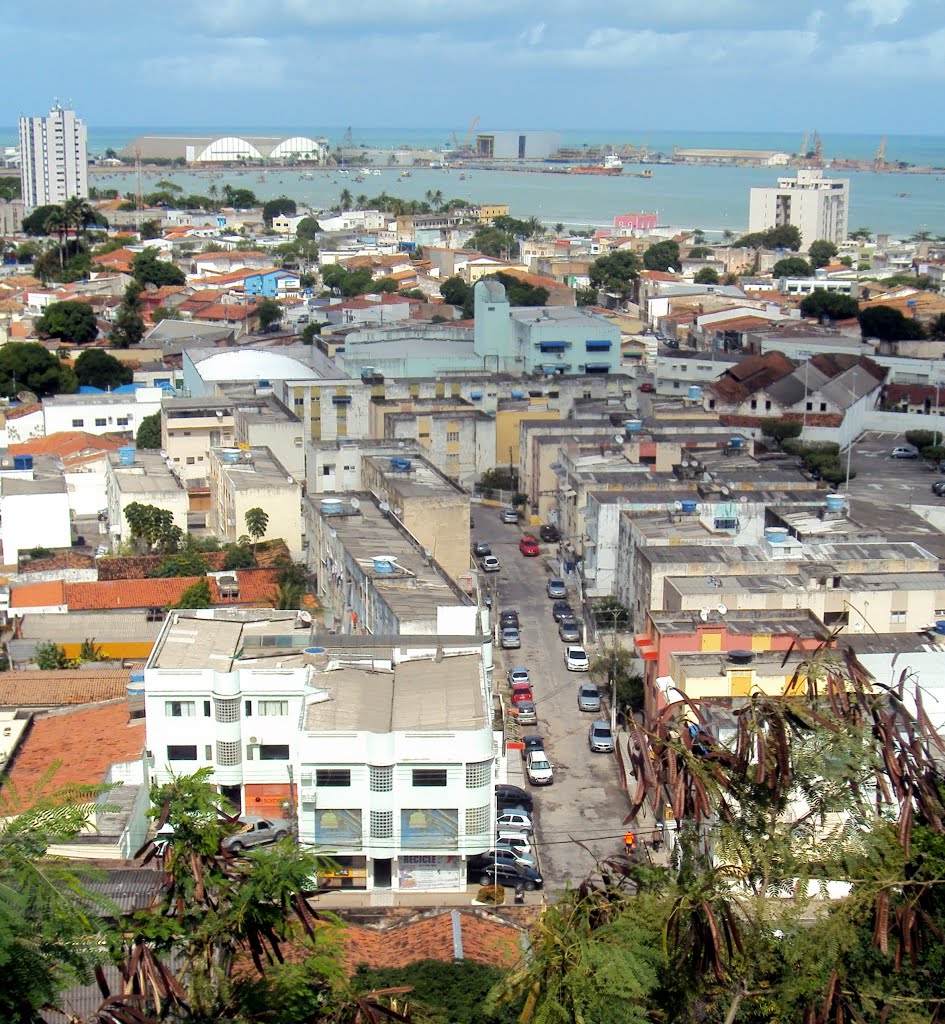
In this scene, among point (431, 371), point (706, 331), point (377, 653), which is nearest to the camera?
point (377, 653)

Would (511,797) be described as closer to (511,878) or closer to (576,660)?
(511,878)

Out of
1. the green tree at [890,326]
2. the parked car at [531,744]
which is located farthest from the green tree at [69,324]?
the parked car at [531,744]

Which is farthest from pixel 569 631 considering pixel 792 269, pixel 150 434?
pixel 792 269

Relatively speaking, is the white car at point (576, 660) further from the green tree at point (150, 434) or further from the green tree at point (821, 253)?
the green tree at point (821, 253)

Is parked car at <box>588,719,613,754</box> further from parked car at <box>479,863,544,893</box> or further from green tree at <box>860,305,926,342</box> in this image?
green tree at <box>860,305,926,342</box>

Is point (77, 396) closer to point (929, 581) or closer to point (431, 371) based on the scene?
point (431, 371)

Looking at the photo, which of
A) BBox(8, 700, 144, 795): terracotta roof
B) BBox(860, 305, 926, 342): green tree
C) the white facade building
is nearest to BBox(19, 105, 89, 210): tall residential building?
BBox(860, 305, 926, 342): green tree

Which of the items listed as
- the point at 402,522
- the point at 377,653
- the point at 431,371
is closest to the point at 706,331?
the point at 431,371
